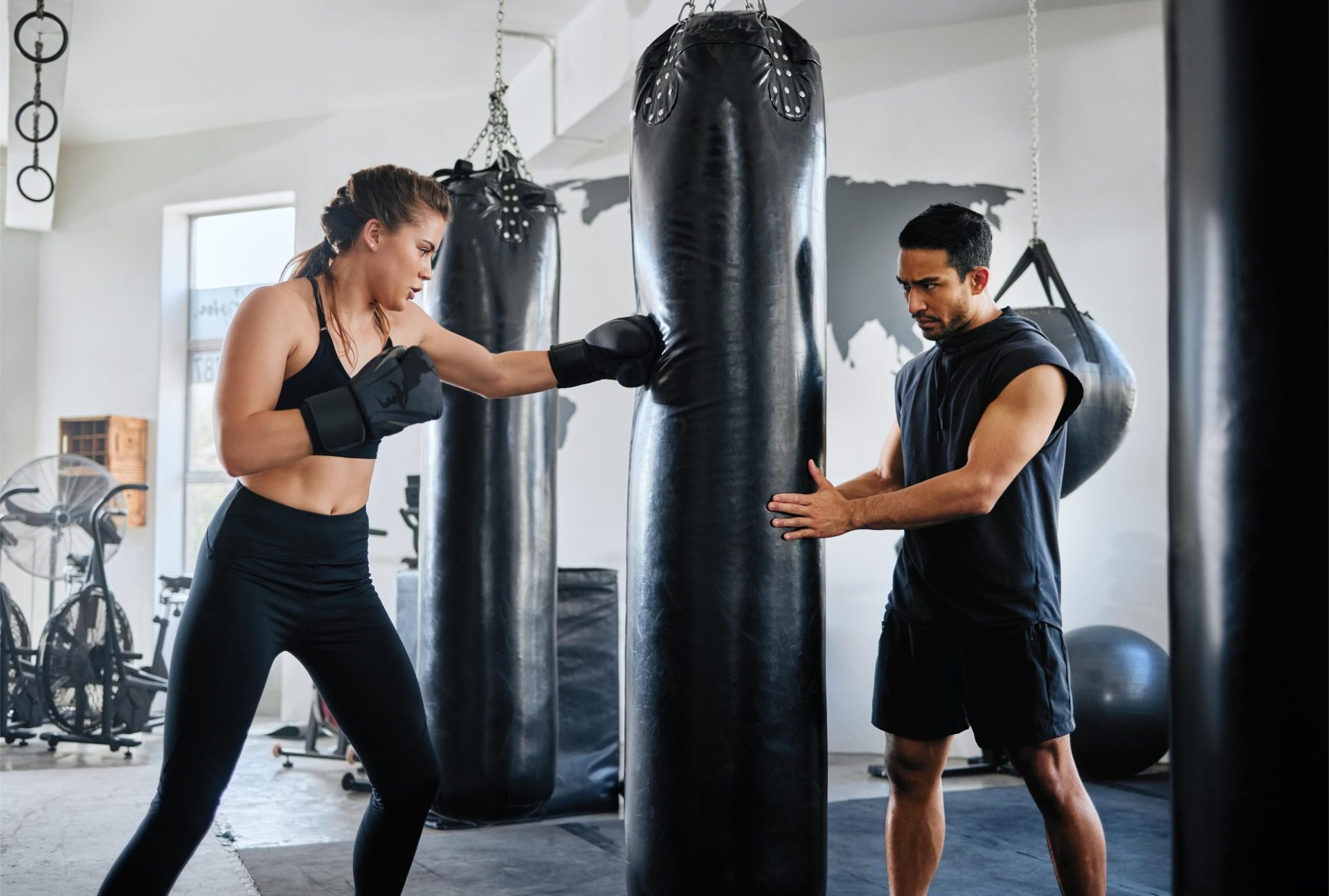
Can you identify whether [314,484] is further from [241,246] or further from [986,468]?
[241,246]

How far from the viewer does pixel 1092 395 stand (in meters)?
3.99

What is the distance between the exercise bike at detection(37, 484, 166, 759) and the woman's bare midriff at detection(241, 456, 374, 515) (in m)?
3.94

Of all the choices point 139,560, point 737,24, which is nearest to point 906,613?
point 737,24

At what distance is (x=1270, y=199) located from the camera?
46.6 inches

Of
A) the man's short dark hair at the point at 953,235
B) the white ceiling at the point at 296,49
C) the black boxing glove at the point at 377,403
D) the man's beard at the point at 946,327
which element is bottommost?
the black boxing glove at the point at 377,403

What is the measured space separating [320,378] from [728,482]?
0.69m

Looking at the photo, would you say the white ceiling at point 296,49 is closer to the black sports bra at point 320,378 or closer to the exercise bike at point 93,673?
the exercise bike at point 93,673

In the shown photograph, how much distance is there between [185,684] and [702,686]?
796 millimetres

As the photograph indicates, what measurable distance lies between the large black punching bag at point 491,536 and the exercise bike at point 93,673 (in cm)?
315

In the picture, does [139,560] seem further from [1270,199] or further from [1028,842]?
[1270,199]

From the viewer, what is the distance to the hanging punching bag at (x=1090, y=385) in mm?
3995

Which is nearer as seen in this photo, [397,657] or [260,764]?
[397,657]

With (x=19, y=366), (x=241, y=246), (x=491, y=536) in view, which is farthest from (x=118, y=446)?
(x=491, y=536)

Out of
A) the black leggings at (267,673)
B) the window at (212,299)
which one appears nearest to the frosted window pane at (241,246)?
the window at (212,299)
